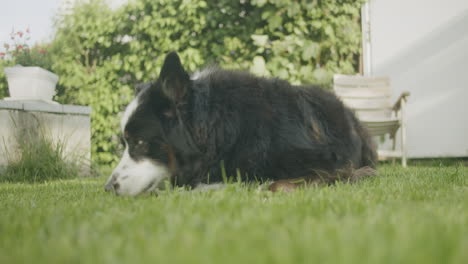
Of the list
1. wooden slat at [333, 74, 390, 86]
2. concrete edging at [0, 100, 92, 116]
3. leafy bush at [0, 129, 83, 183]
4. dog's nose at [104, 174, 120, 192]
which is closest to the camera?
dog's nose at [104, 174, 120, 192]

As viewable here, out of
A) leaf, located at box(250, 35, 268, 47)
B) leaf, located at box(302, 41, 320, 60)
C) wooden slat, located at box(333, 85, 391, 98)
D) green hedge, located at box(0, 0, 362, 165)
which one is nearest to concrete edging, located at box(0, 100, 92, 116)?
green hedge, located at box(0, 0, 362, 165)

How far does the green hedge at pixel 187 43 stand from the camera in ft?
16.0

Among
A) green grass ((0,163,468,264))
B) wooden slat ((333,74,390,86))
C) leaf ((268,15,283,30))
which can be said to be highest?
leaf ((268,15,283,30))

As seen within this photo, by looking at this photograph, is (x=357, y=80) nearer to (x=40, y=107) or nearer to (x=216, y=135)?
(x=216, y=135)

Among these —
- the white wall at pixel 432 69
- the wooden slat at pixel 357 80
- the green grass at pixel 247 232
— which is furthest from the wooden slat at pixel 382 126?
the green grass at pixel 247 232

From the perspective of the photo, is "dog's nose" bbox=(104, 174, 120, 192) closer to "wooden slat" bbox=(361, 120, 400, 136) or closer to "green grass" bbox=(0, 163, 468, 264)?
"green grass" bbox=(0, 163, 468, 264)

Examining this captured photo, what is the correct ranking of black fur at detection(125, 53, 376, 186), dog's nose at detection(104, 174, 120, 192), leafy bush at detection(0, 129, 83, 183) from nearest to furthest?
dog's nose at detection(104, 174, 120, 192) < black fur at detection(125, 53, 376, 186) < leafy bush at detection(0, 129, 83, 183)

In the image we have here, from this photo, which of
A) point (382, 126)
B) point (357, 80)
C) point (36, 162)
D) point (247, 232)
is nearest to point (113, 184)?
point (247, 232)

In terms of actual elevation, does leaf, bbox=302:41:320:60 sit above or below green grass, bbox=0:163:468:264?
above

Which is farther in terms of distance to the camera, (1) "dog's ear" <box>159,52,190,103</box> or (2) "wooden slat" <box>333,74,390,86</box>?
(2) "wooden slat" <box>333,74,390,86</box>

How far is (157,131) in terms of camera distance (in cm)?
206

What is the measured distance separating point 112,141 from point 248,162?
13.3 feet

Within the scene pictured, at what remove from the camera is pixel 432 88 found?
19.0 ft

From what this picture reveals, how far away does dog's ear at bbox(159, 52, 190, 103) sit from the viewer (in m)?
1.97
